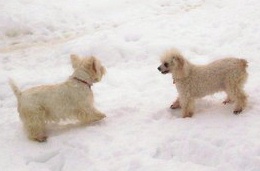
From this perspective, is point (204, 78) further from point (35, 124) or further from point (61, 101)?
point (35, 124)

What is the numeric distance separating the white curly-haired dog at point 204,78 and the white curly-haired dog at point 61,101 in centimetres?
95

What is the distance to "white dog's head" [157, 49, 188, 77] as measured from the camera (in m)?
5.60

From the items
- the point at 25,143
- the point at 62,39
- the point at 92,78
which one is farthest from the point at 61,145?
the point at 62,39

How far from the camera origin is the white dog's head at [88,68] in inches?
221

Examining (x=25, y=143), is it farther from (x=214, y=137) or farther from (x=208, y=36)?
(x=208, y=36)

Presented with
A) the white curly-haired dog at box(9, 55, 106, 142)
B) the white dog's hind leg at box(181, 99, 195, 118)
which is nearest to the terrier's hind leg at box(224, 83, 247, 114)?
the white dog's hind leg at box(181, 99, 195, 118)

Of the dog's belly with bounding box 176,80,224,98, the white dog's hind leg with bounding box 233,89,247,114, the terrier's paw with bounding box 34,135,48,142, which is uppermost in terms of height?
the dog's belly with bounding box 176,80,224,98

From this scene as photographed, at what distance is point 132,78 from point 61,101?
1904 millimetres

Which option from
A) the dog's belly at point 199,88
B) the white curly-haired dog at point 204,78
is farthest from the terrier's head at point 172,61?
the dog's belly at point 199,88

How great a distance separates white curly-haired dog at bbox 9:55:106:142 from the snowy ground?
0.59ft

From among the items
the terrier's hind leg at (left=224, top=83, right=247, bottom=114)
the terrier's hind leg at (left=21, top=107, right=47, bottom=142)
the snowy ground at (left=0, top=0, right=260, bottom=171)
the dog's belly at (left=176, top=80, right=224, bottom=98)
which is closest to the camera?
the snowy ground at (left=0, top=0, right=260, bottom=171)

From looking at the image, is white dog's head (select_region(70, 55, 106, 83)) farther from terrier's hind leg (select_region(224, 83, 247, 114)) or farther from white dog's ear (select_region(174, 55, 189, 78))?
terrier's hind leg (select_region(224, 83, 247, 114))

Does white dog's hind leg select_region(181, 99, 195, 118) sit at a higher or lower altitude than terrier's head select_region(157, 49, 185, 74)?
lower

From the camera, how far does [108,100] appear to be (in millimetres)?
6633
